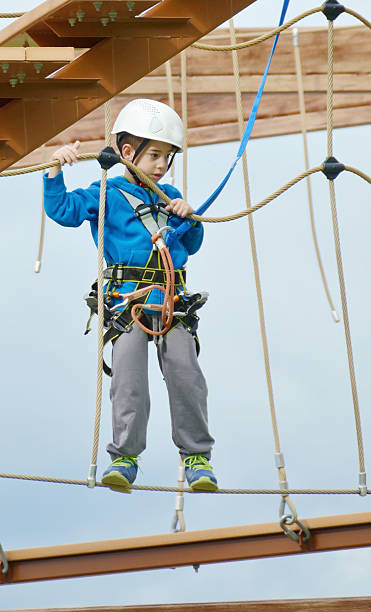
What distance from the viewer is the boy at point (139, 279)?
3492 millimetres

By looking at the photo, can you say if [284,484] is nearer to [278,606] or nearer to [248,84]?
[278,606]

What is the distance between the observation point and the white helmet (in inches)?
144

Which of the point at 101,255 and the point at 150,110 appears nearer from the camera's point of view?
the point at 101,255

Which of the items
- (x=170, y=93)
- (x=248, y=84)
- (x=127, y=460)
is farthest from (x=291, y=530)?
(x=248, y=84)

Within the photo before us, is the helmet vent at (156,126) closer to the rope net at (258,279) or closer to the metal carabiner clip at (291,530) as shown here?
the rope net at (258,279)

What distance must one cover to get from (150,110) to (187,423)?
38.8 inches

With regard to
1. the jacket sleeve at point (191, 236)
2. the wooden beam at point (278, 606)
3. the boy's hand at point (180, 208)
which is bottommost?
the wooden beam at point (278, 606)

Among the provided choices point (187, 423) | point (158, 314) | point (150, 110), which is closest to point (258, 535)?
point (187, 423)

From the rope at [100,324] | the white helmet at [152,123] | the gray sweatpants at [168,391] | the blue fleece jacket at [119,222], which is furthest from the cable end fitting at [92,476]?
the white helmet at [152,123]

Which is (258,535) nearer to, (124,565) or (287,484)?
(287,484)

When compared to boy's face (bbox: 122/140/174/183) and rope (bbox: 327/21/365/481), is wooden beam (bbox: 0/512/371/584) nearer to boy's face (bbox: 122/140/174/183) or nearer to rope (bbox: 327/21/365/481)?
rope (bbox: 327/21/365/481)

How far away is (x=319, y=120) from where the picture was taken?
5871 mm

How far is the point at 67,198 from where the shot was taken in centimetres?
354

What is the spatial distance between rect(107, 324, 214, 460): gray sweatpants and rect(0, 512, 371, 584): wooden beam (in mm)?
281
